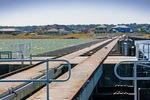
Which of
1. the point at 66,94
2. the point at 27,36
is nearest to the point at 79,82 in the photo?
the point at 66,94

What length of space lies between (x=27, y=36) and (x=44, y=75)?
6556 inches

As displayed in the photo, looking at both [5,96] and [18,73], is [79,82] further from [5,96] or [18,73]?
[18,73]

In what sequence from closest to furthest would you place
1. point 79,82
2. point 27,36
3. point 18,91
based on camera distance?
point 18,91 → point 79,82 → point 27,36

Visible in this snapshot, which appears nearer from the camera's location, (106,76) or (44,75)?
(44,75)

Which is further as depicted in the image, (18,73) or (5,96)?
(18,73)

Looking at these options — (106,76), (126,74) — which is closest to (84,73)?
(106,76)

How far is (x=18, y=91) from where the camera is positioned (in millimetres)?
9266

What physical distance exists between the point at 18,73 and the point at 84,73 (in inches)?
108

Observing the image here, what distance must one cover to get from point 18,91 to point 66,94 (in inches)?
66.0

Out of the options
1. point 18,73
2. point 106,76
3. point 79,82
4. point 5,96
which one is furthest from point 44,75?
point 106,76

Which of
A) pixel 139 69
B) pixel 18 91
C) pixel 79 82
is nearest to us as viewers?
pixel 18 91

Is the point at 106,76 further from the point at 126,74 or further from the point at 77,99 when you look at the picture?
the point at 77,99

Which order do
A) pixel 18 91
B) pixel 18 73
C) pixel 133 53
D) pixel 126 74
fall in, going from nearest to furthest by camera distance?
pixel 18 91
pixel 18 73
pixel 126 74
pixel 133 53

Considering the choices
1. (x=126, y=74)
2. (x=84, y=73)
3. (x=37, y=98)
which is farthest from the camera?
(x=126, y=74)
